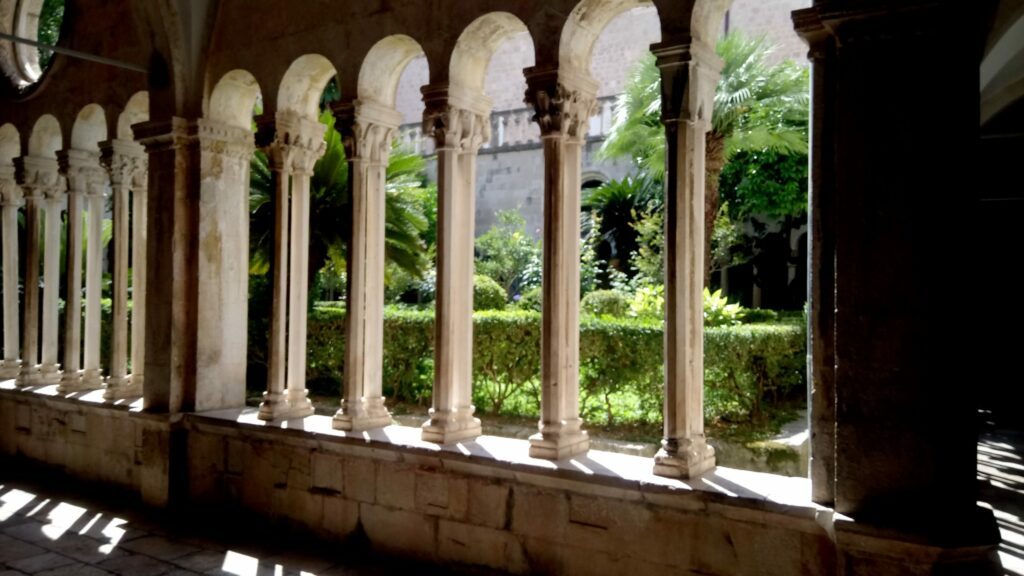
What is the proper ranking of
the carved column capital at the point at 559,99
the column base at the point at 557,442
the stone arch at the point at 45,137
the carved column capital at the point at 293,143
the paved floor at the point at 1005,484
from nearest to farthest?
the column base at the point at 557,442, the carved column capital at the point at 559,99, the paved floor at the point at 1005,484, the carved column capital at the point at 293,143, the stone arch at the point at 45,137

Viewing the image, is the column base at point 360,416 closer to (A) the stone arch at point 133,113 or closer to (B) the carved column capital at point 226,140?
(B) the carved column capital at point 226,140

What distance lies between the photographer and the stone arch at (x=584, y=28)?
340 centimetres

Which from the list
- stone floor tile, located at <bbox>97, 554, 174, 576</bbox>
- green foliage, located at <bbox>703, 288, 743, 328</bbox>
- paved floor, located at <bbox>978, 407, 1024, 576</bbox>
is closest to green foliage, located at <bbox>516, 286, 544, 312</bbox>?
green foliage, located at <bbox>703, 288, 743, 328</bbox>

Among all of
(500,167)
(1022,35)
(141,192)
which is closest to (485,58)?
(141,192)

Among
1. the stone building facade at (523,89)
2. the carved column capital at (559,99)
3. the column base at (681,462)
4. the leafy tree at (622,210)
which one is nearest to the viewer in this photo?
the column base at (681,462)

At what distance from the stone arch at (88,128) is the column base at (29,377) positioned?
1765 mm

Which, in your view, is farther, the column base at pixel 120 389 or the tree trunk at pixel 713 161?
the tree trunk at pixel 713 161

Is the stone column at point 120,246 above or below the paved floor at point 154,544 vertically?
above

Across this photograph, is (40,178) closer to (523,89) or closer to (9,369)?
(9,369)

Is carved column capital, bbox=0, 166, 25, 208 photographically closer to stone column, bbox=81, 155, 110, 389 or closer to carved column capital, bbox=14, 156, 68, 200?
carved column capital, bbox=14, 156, 68, 200

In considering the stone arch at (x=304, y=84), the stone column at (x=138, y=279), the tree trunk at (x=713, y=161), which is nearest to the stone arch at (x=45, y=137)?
the stone column at (x=138, y=279)

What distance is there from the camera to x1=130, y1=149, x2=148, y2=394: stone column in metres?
5.06

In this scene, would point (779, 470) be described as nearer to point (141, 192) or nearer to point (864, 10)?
point (864, 10)

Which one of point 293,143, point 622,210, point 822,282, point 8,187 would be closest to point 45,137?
point 8,187
